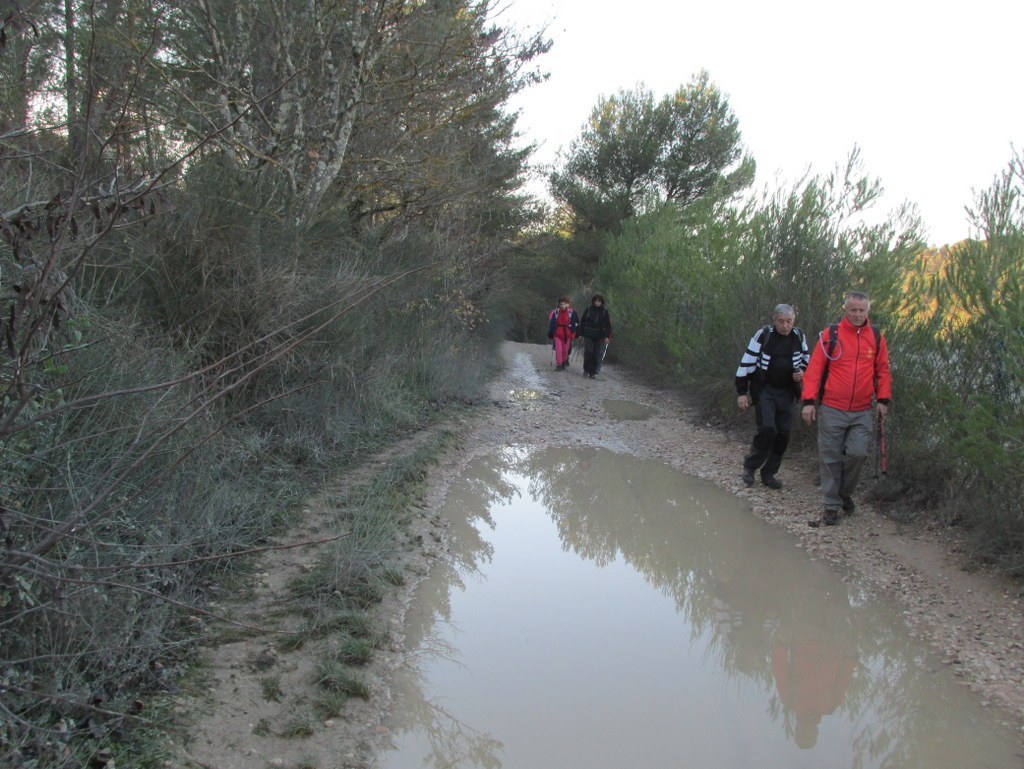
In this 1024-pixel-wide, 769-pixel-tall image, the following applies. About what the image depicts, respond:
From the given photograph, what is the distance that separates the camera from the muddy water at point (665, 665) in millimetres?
3754

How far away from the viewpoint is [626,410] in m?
14.7

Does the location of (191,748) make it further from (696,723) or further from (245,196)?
(245,196)

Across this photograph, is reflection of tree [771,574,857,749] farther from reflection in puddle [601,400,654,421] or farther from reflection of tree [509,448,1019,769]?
reflection in puddle [601,400,654,421]

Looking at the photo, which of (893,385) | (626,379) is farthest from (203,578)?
(626,379)

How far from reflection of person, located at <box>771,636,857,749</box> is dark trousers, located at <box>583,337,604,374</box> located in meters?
14.2

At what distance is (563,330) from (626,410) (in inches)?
225

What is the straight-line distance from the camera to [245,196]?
7785 millimetres

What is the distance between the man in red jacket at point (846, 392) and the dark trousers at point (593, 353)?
1186 centimetres

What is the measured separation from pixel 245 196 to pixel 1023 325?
6815 millimetres

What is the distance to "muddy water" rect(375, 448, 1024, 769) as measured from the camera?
3.75 meters

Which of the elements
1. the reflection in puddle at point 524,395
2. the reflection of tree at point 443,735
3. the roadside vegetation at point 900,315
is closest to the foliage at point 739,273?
the roadside vegetation at point 900,315

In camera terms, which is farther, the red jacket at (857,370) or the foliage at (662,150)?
the foliage at (662,150)

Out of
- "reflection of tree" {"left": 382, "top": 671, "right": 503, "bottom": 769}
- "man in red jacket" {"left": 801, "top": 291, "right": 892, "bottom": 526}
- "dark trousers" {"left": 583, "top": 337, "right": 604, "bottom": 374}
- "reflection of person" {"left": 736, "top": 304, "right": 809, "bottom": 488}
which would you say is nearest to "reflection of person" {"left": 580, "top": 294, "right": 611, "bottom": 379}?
"dark trousers" {"left": 583, "top": 337, "right": 604, "bottom": 374}

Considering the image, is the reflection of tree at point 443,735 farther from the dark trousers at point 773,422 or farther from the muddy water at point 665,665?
the dark trousers at point 773,422
